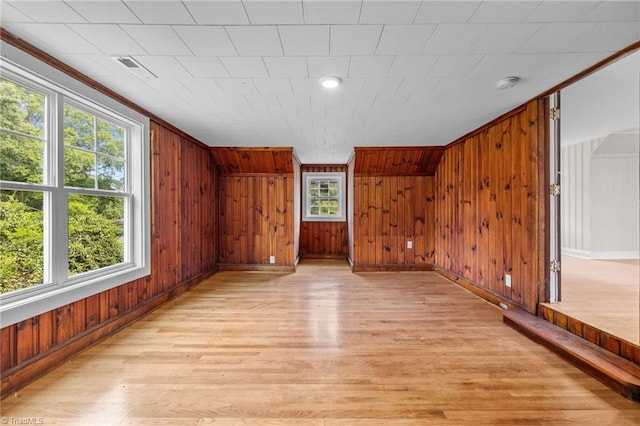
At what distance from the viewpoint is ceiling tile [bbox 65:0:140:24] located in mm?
1300

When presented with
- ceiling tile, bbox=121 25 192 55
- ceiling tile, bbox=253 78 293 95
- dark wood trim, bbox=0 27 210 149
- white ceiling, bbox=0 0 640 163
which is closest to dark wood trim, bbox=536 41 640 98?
white ceiling, bbox=0 0 640 163

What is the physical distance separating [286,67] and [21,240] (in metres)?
2.16

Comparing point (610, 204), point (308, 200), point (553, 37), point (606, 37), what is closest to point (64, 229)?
point (553, 37)

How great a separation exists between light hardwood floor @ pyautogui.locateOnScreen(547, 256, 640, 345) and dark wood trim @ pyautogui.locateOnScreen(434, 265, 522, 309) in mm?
438

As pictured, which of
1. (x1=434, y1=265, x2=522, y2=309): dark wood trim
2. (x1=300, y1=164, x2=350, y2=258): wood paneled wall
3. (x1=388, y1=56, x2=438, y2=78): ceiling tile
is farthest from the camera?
(x1=300, y1=164, x2=350, y2=258): wood paneled wall

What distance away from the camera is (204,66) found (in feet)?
6.07

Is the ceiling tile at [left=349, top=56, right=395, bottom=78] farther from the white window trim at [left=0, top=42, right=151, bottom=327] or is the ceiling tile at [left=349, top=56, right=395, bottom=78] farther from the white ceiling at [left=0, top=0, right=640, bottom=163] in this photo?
the white window trim at [left=0, top=42, right=151, bottom=327]

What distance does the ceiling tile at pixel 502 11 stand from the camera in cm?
129

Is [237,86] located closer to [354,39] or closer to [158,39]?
[158,39]

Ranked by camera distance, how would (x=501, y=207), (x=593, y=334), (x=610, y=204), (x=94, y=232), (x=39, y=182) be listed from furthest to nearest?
1. (x=610, y=204)
2. (x=501, y=207)
3. (x=94, y=232)
4. (x=593, y=334)
5. (x=39, y=182)

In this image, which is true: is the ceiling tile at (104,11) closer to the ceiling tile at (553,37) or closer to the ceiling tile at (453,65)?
the ceiling tile at (453,65)

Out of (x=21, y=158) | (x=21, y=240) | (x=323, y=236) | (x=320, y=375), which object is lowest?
(x=320, y=375)

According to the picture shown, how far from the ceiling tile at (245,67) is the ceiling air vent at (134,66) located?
0.63m

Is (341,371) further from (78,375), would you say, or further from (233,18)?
(233,18)
